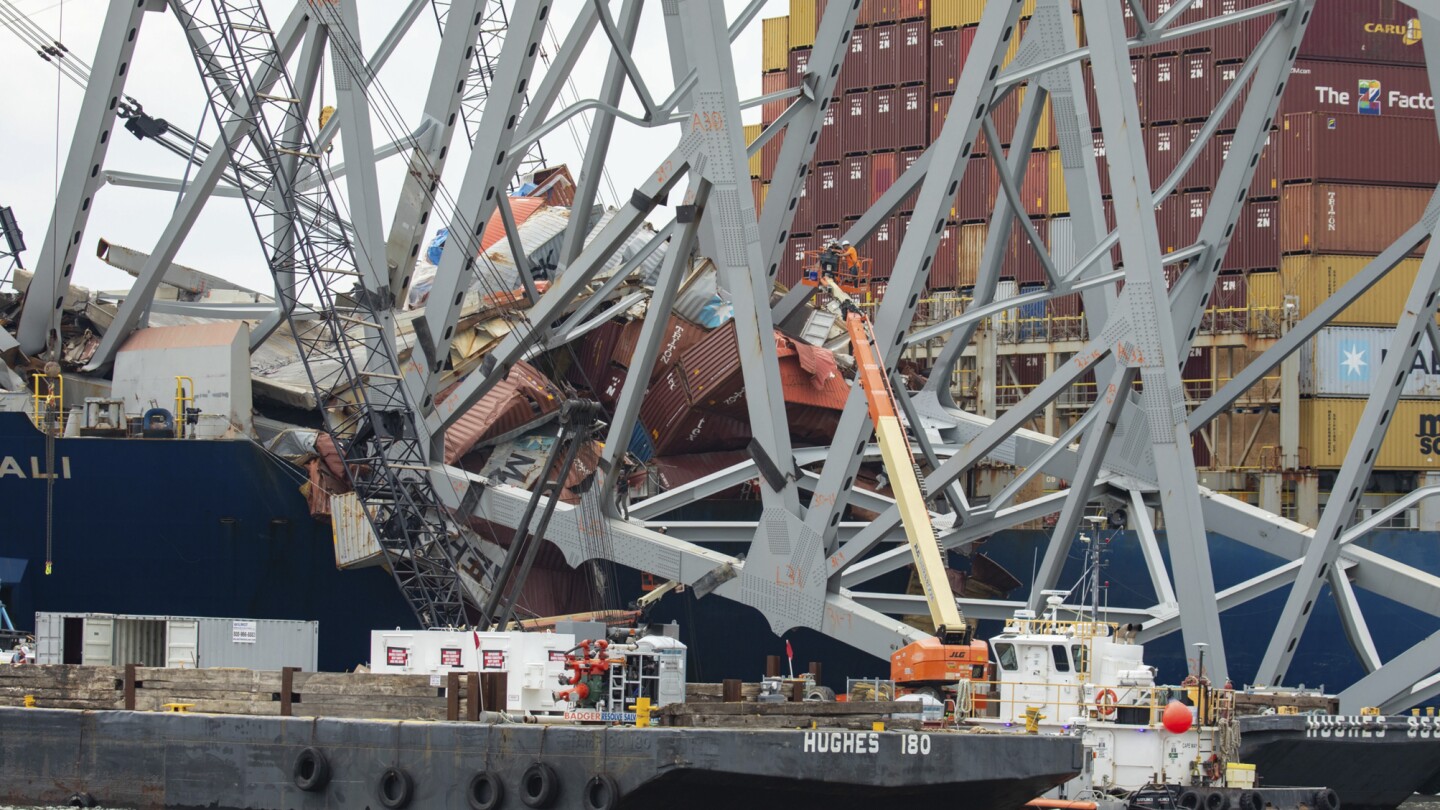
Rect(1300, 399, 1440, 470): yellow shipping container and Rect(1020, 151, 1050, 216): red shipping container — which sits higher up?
Rect(1020, 151, 1050, 216): red shipping container

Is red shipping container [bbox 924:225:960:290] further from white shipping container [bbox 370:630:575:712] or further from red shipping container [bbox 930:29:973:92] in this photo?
white shipping container [bbox 370:630:575:712]

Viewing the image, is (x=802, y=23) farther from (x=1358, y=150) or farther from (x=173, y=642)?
(x=173, y=642)

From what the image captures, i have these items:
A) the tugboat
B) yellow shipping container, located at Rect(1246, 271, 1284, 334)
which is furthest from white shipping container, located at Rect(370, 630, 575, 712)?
yellow shipping container, located at Rect(1246, 271, 1284, 334)

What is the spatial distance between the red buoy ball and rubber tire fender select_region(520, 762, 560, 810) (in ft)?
30.7

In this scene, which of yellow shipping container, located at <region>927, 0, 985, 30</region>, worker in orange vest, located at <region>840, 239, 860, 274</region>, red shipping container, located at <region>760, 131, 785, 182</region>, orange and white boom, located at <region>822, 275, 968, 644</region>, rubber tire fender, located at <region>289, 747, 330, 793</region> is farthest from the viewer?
red shipping container, located at <region>760, 131, 785, 182</region>

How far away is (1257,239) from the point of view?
6388 cm

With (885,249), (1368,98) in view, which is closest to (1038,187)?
(885,249)

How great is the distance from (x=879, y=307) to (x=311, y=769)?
15.4 meters

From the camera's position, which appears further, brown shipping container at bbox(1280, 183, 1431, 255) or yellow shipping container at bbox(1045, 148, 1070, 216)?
yellow shipping container at bbox(1045, 148, 1070, 216)

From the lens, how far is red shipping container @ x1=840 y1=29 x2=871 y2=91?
7319cm

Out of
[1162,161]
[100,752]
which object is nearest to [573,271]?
[100,752]

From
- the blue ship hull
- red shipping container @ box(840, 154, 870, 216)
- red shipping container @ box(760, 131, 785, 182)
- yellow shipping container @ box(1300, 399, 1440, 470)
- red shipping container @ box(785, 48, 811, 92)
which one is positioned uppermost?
red shipping container @ box(785, 48, 811, 92)

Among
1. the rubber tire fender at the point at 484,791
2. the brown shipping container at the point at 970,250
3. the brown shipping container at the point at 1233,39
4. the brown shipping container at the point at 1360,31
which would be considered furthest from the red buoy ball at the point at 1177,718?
the brown shipping container at the point at 1233,39

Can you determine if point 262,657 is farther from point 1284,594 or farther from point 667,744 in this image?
point 1284,594
